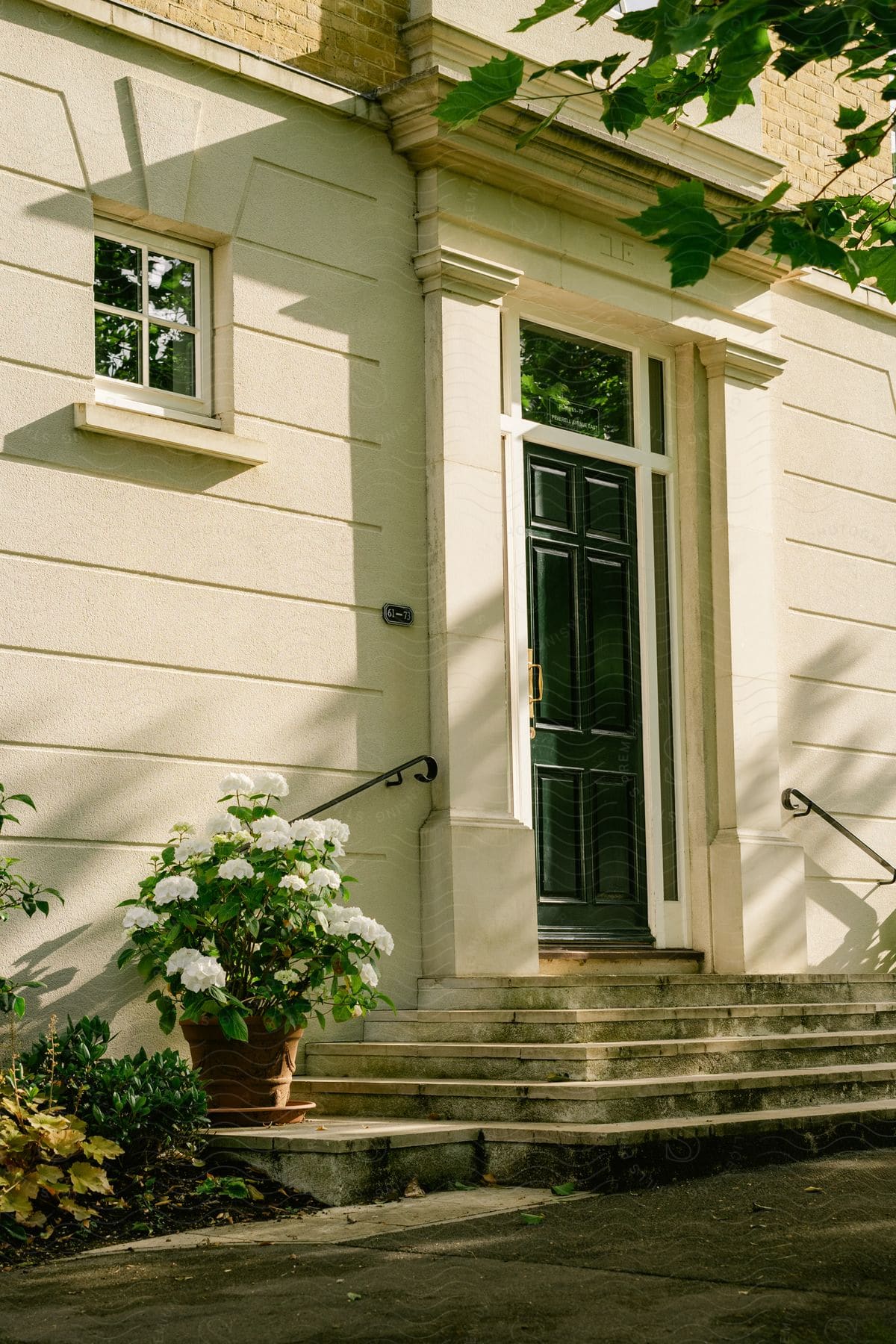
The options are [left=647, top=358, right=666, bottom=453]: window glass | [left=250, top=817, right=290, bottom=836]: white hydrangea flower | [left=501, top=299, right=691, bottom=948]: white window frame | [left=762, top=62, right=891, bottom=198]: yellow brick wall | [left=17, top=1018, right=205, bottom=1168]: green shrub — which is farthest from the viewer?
[left=762, top=62, right=891, bottom=198]: yellow brick wall

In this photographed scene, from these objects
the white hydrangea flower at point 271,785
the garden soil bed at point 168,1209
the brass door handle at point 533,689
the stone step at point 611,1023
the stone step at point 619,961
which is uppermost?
the brass door handle at point 533,689

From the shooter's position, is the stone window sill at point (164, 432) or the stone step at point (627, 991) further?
the stone step at point (627, 991)

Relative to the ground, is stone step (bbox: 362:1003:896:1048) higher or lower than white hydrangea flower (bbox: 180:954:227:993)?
lower

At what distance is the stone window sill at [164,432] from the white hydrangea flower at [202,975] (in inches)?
86.2

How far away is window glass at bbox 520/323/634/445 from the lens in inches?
348

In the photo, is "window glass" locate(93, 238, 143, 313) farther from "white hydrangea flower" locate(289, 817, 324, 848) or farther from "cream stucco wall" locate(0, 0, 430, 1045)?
"white hydrangea flower" locate(289, 817, 324, 848)

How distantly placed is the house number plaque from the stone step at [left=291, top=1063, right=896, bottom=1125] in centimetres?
210

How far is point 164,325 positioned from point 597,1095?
12.4 feet

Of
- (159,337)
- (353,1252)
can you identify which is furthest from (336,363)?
(353,1252)

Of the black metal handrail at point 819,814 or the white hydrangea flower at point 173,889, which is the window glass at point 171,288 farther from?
the black metal handrail at point 819,814

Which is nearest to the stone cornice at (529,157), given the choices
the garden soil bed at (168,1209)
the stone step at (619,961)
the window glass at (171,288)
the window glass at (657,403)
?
the window glass at (657,403)

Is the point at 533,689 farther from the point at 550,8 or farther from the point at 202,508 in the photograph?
the point at 550,8

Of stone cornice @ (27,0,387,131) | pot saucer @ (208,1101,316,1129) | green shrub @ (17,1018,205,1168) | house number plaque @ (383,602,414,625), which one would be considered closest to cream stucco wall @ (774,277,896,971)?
house number plaque @ (383,602,414,625)

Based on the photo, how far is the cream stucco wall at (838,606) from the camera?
9.66 m
